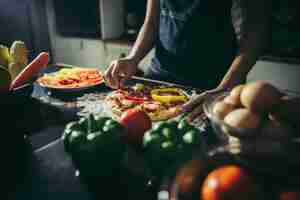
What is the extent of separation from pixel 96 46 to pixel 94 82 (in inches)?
76.5

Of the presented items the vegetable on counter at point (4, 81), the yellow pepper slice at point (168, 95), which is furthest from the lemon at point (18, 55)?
the yellow pepper slice at point (168, 95)

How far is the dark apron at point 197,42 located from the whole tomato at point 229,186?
0.94m

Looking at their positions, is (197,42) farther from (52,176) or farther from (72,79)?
(52,176)

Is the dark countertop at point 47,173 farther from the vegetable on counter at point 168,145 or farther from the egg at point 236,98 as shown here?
the egg at point 236,98

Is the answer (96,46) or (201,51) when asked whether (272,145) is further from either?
(96,46)

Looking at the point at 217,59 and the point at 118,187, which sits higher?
the point at 217,59

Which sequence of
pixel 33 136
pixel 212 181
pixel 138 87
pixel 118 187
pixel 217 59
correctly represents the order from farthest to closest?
1. pixel 217 59
2. pixel 138 87
3. pixel 33 136
4. pixel 118 187
5. pixel 212 181

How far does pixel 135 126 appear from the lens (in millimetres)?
890

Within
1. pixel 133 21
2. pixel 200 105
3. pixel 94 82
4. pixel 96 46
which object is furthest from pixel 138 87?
pixel 96 46

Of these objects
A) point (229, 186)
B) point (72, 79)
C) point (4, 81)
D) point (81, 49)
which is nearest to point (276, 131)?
point (229, 186)

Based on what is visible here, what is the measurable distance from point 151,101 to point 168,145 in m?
0.47

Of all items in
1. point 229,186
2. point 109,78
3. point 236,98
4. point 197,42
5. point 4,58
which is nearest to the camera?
point 229,186

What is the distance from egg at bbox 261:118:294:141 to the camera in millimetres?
741

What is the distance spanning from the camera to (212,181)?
24.0 inches
